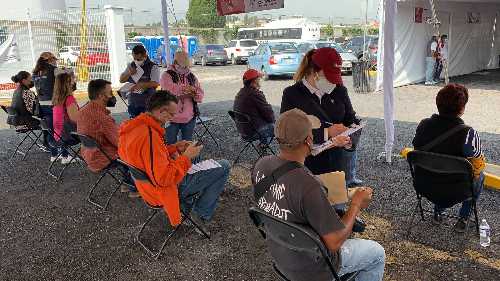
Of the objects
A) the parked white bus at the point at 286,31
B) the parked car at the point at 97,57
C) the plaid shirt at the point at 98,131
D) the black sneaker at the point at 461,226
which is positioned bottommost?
the black sneaker at the point at 461,226

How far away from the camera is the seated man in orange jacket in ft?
10.7

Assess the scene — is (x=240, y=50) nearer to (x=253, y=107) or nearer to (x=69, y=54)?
(x=69, y=54)

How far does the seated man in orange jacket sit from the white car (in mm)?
11434

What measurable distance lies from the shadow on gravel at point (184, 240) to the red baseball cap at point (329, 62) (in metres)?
1.46

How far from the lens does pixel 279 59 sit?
16.1 metres

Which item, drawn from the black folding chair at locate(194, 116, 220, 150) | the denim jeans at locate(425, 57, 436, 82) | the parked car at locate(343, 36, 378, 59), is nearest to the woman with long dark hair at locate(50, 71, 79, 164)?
the black folding chair at locate(194, 116, 220, 150)

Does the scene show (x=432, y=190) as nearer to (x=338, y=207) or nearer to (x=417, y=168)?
(x=417, y=168)

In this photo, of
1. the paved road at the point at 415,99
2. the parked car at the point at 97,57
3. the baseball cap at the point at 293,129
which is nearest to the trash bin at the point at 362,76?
the paved road at the point at 415,99

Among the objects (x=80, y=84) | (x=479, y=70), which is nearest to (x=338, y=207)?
(x=80, y=84)

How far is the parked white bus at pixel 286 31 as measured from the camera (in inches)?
1142

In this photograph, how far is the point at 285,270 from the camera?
2.26 m

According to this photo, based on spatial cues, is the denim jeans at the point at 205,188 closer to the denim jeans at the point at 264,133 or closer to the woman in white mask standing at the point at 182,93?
the denim jeans at the point at 264,133

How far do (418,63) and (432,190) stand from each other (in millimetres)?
11470

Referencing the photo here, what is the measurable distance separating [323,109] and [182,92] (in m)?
2.77
